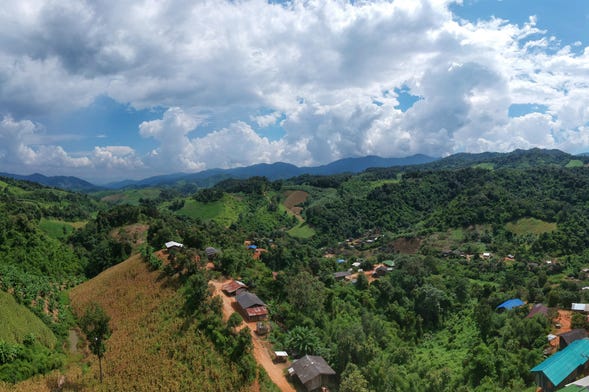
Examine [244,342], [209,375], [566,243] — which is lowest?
[566,243]

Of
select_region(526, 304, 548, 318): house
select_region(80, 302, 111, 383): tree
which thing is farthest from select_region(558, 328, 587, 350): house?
select_region(80, 302, 111, 383): tree

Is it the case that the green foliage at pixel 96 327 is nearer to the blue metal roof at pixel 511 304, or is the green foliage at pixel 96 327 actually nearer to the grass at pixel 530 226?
the blue metal roof at pixel 511 304

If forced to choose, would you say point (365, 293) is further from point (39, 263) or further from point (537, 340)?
point (39, 263)

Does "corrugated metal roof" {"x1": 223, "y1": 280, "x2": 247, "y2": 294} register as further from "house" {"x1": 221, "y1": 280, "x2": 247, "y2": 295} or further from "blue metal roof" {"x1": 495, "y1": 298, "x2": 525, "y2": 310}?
"blue metal roof" {"x1": 495, "y1": 298, "x2": 525, "y2": 310}

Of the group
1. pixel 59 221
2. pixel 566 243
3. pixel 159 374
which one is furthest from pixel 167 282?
pixel 566 243

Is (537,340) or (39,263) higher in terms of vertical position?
(39,263)

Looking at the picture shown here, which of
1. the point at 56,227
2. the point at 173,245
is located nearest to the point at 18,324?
the point at 173,245

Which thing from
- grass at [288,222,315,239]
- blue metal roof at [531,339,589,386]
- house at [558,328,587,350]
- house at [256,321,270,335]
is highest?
house at [256,321,270,335]
